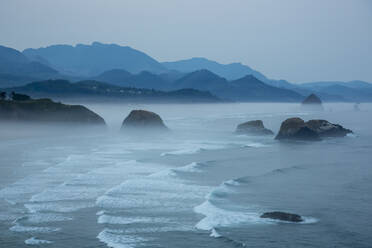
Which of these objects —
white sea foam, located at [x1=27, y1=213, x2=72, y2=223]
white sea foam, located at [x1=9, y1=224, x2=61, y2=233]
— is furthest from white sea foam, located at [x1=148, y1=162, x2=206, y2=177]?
white sea foam, located at [x1=9, y1=224, x2=61, y2=233]

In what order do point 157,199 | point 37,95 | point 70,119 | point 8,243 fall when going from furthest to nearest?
point 37,95
point 70,119
point 157,199
point 8,243

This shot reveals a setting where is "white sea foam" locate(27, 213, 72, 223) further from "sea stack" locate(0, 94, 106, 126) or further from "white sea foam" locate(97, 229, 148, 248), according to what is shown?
"sea stack" locate(0, 94, 106, 126)

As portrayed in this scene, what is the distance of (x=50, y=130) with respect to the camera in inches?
2474

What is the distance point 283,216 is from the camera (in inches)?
661

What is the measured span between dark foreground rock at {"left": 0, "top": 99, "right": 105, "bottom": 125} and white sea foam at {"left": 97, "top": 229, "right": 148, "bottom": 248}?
55.9 meters

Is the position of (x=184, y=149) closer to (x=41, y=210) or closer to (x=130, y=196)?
(x=130, y=196)

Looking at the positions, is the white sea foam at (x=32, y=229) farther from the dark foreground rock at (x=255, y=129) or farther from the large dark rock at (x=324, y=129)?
the dark foreground rock at (x=255, y=129)

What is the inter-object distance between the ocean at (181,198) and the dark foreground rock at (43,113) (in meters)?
32.3

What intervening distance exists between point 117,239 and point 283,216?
5.89m

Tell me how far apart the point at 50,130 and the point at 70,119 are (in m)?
7.19

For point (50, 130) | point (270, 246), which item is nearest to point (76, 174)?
point (270, 246)

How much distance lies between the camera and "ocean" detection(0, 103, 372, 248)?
14789 mm

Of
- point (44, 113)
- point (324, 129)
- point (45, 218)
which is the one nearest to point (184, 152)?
point (324, 129)

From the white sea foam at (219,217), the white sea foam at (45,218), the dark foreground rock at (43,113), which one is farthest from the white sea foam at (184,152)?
the dark foreground rock at (43,113)
